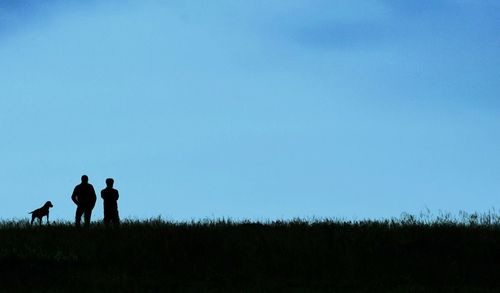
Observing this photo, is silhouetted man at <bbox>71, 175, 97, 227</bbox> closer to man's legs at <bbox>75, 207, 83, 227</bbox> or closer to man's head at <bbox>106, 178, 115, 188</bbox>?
man's legs at <bbox>75, 207, 83, 227</bbox>

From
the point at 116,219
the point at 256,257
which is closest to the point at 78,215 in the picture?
the point at 116,219

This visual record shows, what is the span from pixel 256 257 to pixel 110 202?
560 cm

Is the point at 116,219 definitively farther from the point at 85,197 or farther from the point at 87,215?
the point at 85,197

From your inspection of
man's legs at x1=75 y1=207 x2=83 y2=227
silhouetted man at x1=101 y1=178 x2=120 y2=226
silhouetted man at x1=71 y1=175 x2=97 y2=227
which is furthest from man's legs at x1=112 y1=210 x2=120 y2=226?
man's legs at x1=75 y1=207 x2=83 y2=227

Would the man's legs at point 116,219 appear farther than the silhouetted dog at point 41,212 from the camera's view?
No

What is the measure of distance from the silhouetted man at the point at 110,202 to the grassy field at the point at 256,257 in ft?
1.90

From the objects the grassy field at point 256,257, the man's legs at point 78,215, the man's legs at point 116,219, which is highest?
the man's legs at point 78,215

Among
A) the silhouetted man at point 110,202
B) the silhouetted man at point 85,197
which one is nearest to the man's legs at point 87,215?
the silhouetted man at point 85,197

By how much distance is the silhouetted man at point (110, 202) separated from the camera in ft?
71.2

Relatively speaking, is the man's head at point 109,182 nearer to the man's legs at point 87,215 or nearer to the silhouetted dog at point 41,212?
the man's legs at point 87,215

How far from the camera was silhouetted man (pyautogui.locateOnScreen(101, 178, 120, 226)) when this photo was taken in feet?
71.2

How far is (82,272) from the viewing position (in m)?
16.6

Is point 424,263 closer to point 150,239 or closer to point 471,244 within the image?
point 471,244

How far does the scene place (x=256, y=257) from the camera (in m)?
18.2
